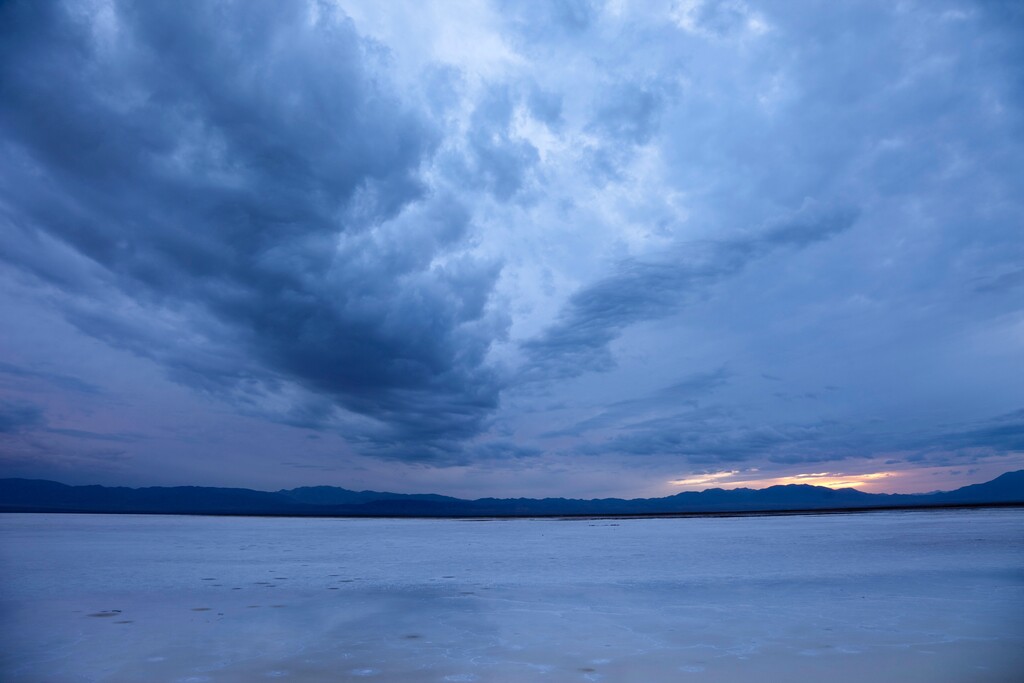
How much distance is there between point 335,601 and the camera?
1324cm

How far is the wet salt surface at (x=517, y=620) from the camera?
25.8 feet

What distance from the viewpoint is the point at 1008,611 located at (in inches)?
434

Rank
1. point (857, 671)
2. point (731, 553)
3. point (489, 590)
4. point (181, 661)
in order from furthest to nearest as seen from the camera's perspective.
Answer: point (731, 553) < point (489, 590) < point (181, 661) < point (857, 671)

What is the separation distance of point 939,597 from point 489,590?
975cm

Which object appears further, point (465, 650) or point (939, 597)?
point (939, 597)

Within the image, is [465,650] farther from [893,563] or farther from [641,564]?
[893,563]

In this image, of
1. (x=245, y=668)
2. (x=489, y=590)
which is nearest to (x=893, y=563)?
(x=489, y=590)

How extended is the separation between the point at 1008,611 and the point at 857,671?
580 centimetres

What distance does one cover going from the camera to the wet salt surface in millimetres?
7867

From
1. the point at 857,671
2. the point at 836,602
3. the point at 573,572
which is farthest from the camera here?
the point at 573,572

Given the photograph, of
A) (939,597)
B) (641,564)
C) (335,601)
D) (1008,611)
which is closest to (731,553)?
(641,564)

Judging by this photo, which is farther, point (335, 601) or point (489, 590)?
point (489, 590)

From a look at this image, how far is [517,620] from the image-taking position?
36.6ft

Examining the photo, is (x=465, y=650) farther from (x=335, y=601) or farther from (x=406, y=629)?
(x=335, y=601)
